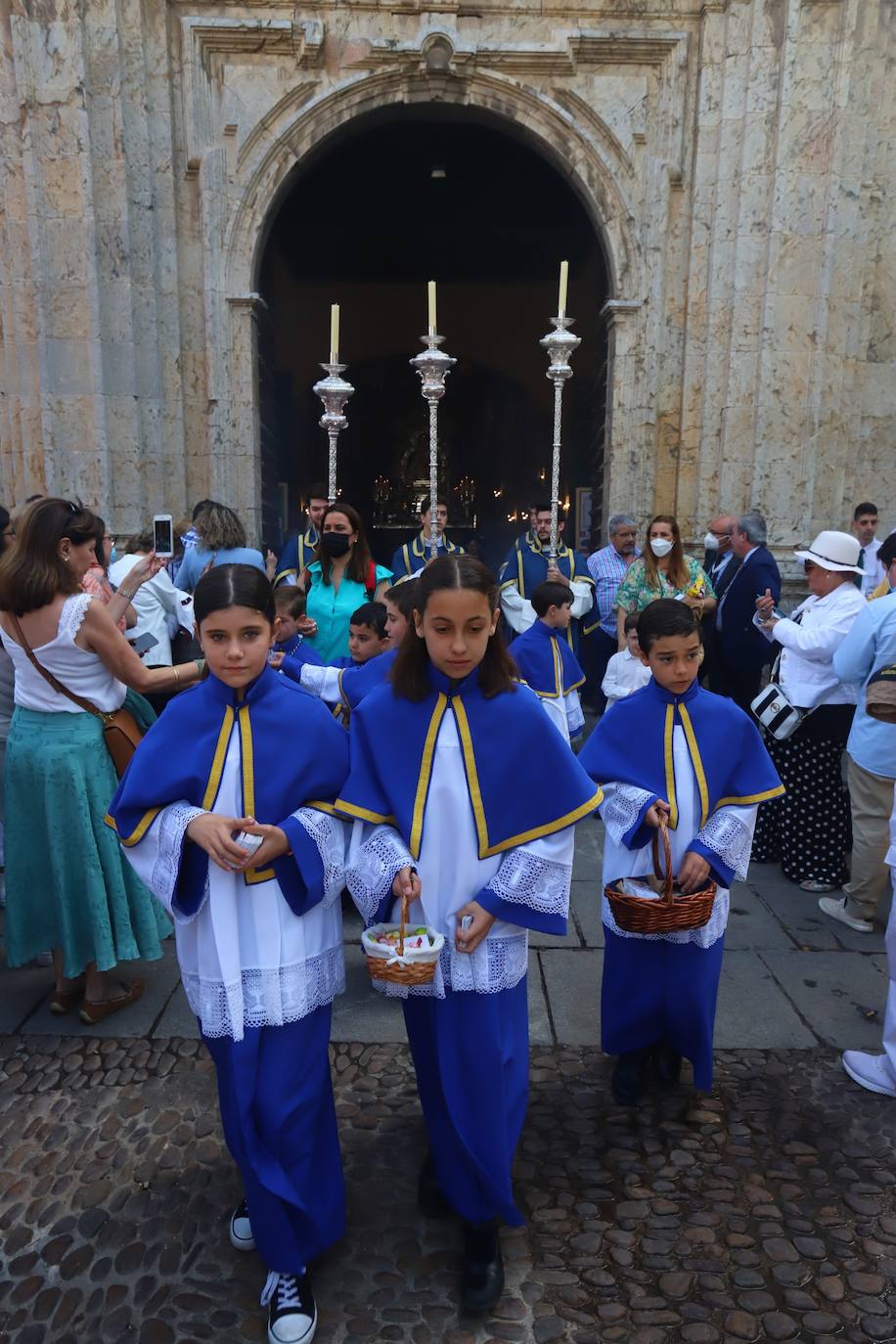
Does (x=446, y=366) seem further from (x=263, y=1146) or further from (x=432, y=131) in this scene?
(x=432, y=131)

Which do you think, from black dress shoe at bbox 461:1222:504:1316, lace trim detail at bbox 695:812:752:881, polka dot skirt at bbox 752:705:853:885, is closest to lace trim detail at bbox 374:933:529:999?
black dress shoe at bbox 461:1222:504:1316

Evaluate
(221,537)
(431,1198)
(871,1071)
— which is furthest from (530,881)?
(221,537)

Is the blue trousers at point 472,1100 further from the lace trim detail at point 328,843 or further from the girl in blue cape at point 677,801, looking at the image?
the girl in blue cape at point 677,801

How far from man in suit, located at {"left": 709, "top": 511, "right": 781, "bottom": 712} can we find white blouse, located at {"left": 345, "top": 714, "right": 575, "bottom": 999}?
4219 mm

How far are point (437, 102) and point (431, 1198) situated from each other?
8.50 metres

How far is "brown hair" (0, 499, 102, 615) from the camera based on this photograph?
10.0 ft

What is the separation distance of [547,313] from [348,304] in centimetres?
359

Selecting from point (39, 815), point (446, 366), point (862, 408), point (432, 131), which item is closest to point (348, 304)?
point (432, 131)

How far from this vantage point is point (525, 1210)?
8.30ft

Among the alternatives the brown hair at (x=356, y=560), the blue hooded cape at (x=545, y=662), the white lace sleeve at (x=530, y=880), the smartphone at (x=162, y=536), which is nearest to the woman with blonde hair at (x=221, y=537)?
the brown hair at (x=356, y=560)

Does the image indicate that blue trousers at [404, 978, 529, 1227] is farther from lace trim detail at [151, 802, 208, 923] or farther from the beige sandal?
the beige sandal

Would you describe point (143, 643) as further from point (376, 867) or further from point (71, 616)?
point (376, 867)

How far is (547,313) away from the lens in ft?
52.1

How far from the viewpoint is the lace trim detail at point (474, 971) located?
2172mm
